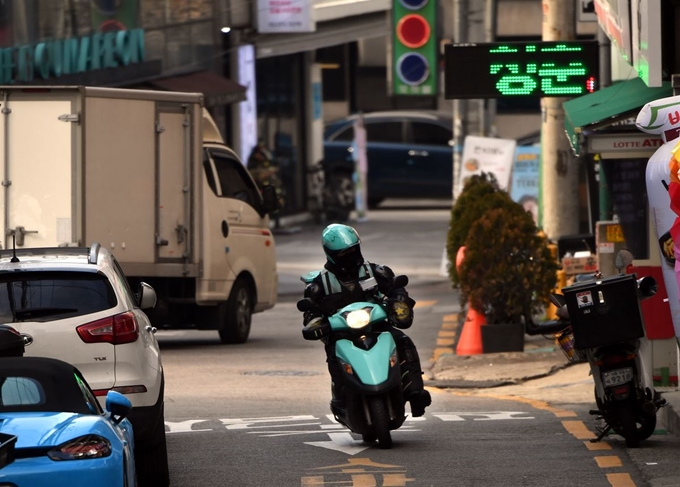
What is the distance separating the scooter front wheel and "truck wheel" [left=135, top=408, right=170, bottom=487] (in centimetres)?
181

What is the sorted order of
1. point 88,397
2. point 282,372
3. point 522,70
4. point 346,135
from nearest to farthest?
point 88,397 < point 522,70 < point 282,372 < point 346,135

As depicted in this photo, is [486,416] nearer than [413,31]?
Yes

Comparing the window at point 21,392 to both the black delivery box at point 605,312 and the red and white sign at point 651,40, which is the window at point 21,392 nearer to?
the black delivery box at point 605,312

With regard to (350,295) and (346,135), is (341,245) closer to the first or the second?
(350,295)

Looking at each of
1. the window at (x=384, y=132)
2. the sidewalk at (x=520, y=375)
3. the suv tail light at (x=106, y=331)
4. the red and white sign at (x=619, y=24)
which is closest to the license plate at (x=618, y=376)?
the sidewalk at (x=520, y=375)

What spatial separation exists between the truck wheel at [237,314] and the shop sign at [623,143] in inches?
281

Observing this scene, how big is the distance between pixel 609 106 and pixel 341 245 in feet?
10.8

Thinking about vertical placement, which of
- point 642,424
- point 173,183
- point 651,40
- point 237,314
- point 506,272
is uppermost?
point 651,40

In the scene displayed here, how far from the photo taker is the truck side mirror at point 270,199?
2011cm

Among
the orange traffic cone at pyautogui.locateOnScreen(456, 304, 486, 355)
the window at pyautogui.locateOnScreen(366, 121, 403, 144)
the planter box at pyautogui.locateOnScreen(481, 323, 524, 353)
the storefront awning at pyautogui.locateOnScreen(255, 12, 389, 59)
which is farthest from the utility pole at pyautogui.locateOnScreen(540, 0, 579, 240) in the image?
the window at pyautogui.locateOnScreen(366, 121, 403, 144)

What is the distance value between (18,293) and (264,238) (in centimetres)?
1080

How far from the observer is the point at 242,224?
20.1 meters

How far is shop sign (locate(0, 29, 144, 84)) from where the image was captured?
83.3ft

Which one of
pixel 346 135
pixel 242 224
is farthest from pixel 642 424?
pixel 346 135
